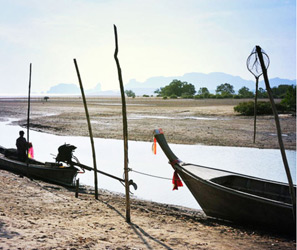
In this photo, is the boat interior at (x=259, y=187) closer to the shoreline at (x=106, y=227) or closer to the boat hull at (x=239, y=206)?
the boat hull at (x=239, y=206)

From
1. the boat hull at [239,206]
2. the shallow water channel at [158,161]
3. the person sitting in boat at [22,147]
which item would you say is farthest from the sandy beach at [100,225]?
the shallow water channel at [158,161]

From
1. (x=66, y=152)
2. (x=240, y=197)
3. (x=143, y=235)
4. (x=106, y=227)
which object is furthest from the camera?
(x=66, y=152)

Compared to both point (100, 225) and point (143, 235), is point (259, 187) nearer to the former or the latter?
point (143, 235)

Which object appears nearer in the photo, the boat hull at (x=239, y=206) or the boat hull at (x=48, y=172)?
the boat hull at (x=239, y=206)

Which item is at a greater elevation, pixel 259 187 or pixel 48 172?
pixel 259 187

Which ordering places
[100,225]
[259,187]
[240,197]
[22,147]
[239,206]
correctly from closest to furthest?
[100,225], [240,197], [239,206], [259,187], [22,147]

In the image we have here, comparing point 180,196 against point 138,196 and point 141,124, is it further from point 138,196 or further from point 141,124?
point 141,124

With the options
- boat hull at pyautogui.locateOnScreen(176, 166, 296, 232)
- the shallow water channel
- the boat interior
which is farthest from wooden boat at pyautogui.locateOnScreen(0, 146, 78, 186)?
the boat interior

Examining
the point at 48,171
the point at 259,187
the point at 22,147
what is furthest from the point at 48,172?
the point at 259,187

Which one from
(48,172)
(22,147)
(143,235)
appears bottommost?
(143,235)

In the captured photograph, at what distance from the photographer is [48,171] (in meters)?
11.9

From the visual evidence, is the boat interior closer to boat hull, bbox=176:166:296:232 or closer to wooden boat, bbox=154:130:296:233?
wooden boat, bbox=154:130:296:233

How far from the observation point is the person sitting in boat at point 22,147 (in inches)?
494

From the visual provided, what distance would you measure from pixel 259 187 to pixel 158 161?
9.08 m
